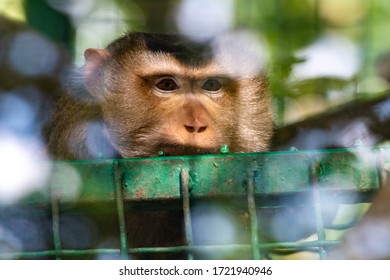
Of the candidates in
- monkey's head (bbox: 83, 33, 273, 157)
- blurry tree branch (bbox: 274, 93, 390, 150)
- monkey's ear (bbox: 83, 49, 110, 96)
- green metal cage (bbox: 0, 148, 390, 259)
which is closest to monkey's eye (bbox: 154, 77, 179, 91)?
monkey's head (bbox: 83, 33, 273, 157)

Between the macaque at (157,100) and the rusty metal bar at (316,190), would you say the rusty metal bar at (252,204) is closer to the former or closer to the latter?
the rusty metal bar at (316,190)

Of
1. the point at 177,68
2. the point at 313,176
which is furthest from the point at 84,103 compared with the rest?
the point at 313,176

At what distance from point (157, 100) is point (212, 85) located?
0.12m

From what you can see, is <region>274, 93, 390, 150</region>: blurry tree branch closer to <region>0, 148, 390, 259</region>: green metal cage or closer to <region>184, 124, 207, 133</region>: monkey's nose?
<region>184, 124, 207, 133</region>: monkey's nose

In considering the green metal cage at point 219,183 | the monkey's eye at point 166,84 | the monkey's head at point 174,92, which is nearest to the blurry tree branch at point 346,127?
the monkey's head at point 174,92

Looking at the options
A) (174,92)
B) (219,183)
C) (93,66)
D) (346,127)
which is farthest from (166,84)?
(219,183)

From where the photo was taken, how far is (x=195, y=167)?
80 centimetres

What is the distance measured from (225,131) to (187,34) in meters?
0.27

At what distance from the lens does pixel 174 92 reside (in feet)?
4.39

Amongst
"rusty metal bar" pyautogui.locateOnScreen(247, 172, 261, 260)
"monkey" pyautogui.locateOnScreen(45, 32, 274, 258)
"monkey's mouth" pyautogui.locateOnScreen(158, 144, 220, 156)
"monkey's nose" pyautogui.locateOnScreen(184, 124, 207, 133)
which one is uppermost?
"monkey" pyautogui.locateOnScreen(45, 32, 274, 258)

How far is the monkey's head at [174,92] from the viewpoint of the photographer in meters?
1.30

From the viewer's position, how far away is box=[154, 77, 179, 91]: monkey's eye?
1.36 meters
